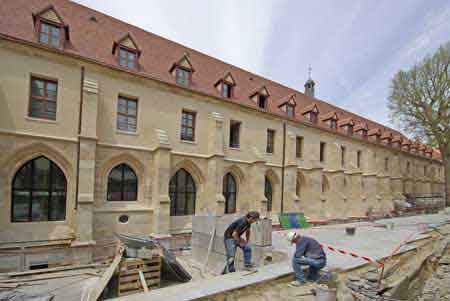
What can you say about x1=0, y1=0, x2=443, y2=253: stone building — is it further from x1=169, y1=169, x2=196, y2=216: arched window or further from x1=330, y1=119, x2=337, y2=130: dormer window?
x1=330, y1=119, x2=337, y2=130: dormer window

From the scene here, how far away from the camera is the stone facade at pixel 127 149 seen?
982 centimetres

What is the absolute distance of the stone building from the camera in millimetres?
10000

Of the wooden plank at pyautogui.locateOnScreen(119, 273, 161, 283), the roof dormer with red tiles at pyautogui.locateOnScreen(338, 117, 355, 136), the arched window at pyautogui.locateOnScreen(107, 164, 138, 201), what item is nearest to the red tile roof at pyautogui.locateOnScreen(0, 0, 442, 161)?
the arched window at pyautogui.locateOnScreen(107, 164, 138, 201)

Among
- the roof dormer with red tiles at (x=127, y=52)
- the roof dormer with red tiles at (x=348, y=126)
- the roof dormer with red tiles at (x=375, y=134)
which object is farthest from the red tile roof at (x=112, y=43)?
the roof dormer with red tiles at (x=375, y=134)

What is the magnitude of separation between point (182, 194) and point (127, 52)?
28.7 feet

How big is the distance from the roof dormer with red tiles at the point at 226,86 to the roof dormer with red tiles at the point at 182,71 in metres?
2.22

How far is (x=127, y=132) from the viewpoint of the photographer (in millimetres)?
12281

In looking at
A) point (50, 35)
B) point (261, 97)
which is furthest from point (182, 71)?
A: point (261, 97)

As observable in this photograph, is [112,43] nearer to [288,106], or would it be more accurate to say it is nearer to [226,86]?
[226,86]

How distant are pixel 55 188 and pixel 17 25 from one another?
299 inches

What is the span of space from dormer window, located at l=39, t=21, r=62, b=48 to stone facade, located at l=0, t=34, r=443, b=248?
0.67 meters

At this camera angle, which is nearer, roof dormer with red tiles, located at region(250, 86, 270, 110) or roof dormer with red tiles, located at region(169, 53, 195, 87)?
roof dormer with red tiles, located at region(169, 53, 195, 87)

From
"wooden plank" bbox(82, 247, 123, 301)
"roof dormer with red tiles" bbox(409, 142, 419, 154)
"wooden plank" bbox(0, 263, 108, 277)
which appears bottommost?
"wooden plank" bbox(0, 263, 108, 277)

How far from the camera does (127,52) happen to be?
510 inches
